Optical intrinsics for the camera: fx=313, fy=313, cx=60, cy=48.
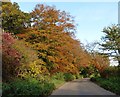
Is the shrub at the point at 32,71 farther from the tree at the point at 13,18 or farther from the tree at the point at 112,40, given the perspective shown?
the tree at the point at 112,40

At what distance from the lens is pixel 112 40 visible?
52.1 m

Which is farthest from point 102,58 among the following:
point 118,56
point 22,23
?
point 22,23

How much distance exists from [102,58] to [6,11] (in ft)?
89.2

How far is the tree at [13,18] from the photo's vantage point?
1097 inches

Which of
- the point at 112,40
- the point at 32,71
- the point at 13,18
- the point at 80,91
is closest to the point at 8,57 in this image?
the point at 32,71

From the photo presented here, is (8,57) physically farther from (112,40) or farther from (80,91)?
(112,40)

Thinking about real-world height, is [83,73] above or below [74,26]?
below

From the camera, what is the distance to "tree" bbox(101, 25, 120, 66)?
5070 cm

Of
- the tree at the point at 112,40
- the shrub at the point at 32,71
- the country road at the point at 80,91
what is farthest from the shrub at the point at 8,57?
the tree at the point at 112,40

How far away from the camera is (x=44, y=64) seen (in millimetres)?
29344

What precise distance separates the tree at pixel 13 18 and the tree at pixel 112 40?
24.4 m

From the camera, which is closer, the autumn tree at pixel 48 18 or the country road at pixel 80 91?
the country road at pixel 80 91

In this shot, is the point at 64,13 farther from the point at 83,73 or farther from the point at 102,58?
the point at 83,73

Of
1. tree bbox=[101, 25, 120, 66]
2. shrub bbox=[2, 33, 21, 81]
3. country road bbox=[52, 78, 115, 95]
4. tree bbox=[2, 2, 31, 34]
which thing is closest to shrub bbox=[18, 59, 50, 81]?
shrub bbox=[2, 33, 21, 81]
